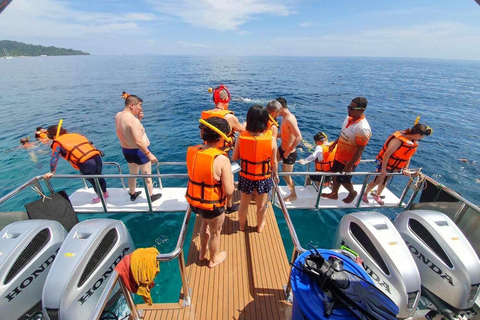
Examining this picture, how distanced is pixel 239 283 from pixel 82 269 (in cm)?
202

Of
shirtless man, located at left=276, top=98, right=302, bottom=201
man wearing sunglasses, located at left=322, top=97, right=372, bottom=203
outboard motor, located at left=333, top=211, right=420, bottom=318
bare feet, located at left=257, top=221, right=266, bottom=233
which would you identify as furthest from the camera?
shirtless man, located at left=276, top=98, right=302, bottom=201

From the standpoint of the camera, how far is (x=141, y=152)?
4.80m

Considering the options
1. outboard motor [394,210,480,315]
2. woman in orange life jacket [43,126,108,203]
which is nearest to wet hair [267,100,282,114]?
outboard motor [394,210,480,315]

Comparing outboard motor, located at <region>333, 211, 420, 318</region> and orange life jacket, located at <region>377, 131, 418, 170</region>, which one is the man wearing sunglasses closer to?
orange life jacket, located at <region>377, 131, 418, 170</region>

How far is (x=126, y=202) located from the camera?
547 centimetres

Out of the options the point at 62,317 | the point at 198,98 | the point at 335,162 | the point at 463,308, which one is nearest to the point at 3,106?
the point at 198,98

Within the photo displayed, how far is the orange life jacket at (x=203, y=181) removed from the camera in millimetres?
2580

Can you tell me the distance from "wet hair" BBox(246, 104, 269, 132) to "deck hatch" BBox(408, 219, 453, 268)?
2826 millimetres

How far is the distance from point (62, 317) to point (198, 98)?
21.8 m

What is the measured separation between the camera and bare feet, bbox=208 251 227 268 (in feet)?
10.9

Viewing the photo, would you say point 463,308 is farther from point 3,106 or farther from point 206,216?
point 3,106

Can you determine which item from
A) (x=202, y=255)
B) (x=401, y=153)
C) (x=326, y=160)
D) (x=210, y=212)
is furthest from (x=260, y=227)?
(x=401, y=153)

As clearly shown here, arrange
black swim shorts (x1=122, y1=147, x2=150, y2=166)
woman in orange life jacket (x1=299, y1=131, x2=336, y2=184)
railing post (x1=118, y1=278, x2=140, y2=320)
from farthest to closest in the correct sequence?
woman in orange life jacket (x1=299, y1=131, x2=336, y2=184) → black swim shorts (x1=122, y1=147, x2=150, y2=166) → railing post (x1=118, y1=278, x2=140, y2=320)

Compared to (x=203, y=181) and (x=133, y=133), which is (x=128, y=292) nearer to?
(x=203, y=181)
